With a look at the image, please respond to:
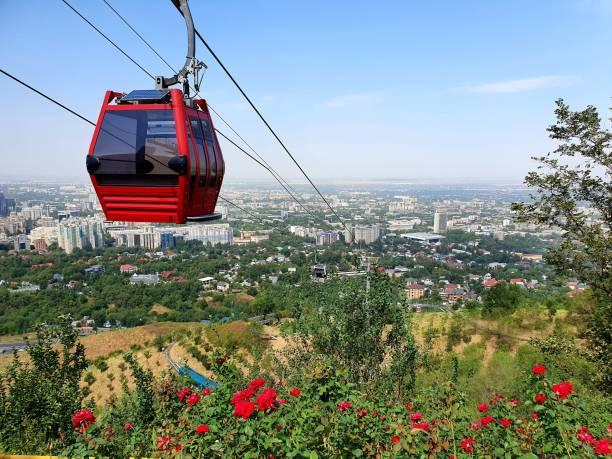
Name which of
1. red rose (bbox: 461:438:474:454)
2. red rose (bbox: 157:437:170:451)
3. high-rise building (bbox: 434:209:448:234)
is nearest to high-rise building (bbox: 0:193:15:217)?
high-rise building (bbox: 434:209:448:234)

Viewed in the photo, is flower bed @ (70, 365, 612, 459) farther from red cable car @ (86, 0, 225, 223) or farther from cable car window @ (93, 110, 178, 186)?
cable car window @ (93, 110, 178, 186)

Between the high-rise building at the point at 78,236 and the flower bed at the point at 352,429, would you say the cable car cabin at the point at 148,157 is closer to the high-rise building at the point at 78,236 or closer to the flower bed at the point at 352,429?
the flower bed at the point at 352,429

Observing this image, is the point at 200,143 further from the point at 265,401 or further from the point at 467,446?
the point at 467,446

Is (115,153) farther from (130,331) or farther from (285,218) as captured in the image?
(285,218)

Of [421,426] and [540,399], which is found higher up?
[540,399]

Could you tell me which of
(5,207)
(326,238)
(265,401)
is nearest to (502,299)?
(265,401)

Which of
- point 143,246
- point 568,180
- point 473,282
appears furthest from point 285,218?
point 568,180
